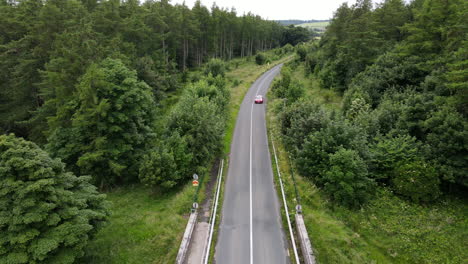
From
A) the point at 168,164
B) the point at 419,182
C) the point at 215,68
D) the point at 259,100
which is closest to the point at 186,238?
the point at 168,164

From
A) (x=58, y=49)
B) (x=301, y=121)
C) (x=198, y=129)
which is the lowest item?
(x=198, y=129)

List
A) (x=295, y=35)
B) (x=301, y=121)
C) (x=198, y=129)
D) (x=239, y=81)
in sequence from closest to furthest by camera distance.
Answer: (x=198, y=129)
(x=301, y=121)
(x=239, y=81)
(x=295, y=35)

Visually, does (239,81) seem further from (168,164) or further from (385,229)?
(385,229)

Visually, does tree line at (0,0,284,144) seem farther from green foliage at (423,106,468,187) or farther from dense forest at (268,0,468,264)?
green foliage at (423,106,468,187)

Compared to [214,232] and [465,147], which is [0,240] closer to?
[214,232]

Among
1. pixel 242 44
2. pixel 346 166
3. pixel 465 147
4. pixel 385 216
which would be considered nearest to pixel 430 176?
pixel 465 147

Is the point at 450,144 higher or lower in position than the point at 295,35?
lower
